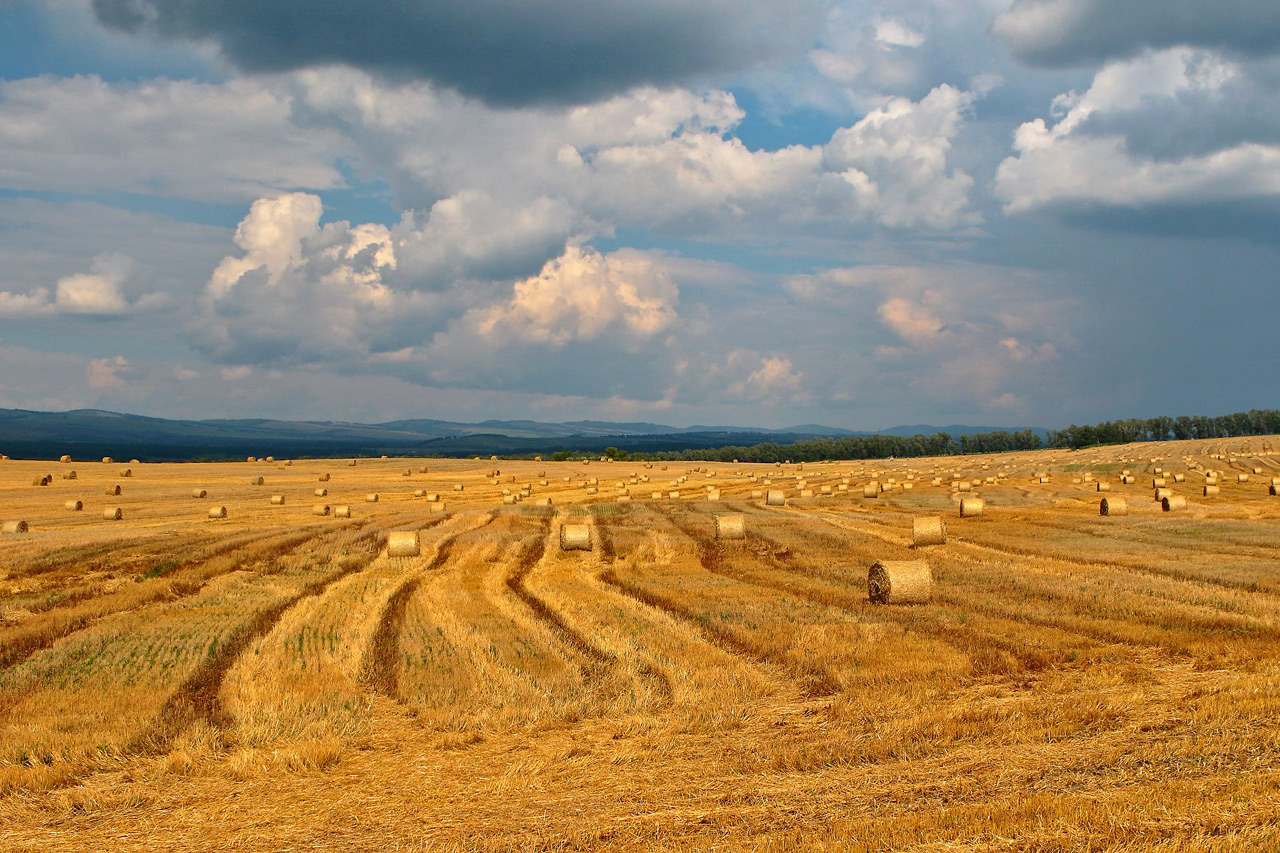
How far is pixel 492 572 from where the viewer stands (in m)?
24.2

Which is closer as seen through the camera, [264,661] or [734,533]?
[264,661]

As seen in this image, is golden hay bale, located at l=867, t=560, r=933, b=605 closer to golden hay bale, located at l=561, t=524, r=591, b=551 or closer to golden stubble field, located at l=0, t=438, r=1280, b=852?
golden stubble field, located at l=0, t=438, r=1280, b=852

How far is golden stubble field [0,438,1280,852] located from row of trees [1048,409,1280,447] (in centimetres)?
15986

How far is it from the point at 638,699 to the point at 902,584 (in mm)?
8541

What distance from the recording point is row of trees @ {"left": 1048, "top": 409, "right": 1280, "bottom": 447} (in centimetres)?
17088

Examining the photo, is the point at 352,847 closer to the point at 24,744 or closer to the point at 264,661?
the point at 24,744

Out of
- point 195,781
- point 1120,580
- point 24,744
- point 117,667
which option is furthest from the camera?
point 1120,580

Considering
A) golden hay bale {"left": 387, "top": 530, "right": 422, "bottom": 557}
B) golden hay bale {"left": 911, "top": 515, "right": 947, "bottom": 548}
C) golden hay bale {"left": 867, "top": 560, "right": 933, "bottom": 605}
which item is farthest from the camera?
golden hay bale {"left": 911, "top": 515, "right": 947, "bottom": 548}

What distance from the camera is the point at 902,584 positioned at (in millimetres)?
18156

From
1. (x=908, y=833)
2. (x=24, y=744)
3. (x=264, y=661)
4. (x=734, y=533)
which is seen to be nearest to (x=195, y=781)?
(x=24, y=744)

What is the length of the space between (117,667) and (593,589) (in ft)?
33.5

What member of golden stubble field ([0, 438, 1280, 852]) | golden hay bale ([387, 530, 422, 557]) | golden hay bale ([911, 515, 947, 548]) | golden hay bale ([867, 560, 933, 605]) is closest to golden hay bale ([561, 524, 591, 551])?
Answer: golden stubble field ([0, 438, 1280, 852])

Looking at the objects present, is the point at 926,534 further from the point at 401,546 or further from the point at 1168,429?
the point at 1168,429

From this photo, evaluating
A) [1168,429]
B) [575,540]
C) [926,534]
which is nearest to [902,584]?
[926,534]
